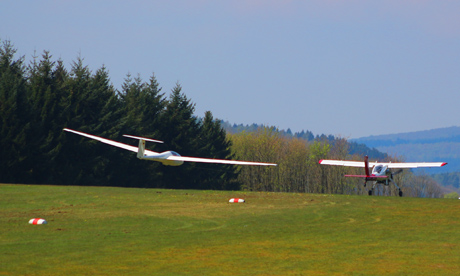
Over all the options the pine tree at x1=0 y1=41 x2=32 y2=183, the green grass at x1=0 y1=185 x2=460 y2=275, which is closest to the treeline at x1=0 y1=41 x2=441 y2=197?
the pine tree at x1=0 y1=41 x2=32 y2=183

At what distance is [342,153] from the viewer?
10650 cm

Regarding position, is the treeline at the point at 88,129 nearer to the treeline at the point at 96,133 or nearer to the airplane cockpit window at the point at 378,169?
the treeline at the point at 96,133

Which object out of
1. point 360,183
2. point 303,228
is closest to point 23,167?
point 303,228

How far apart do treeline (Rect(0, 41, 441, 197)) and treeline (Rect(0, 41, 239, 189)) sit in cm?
9

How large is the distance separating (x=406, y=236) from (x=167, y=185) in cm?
5625

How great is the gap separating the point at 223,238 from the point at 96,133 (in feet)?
151

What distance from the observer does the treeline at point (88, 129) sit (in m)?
52.5

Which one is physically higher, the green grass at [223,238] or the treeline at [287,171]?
the treeline at [287,171]

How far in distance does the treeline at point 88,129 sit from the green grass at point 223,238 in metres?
26.4

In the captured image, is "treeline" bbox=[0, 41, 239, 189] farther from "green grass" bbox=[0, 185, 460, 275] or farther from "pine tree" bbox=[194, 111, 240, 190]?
"green grass" bbox=[0, 185, 460, 275]

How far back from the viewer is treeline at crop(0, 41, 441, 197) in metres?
52.8

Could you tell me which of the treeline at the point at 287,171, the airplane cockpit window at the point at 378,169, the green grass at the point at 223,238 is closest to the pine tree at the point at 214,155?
the treeline at the point at 287,171

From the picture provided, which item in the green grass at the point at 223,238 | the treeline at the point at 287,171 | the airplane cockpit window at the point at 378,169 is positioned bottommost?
the green grass at the point at 223,238

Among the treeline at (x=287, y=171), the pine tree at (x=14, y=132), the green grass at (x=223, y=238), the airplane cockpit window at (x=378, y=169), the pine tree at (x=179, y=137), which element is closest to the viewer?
the green grass at (x=223, y=238)
